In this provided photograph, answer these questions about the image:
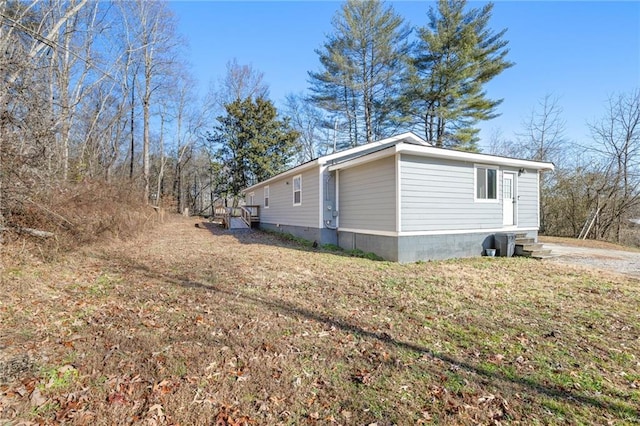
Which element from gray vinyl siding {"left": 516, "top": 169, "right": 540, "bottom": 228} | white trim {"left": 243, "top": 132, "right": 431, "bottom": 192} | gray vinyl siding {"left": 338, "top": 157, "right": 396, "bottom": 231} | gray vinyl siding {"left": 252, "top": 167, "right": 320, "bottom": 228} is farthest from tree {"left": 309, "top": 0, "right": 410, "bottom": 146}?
gray vinyl siding {"left": 338, "top": 157, "right": 396, "bottom": 231}

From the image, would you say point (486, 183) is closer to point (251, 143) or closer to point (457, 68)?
point (457, 68)

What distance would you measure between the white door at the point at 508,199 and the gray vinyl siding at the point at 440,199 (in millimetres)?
422

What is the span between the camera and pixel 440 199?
8758mm

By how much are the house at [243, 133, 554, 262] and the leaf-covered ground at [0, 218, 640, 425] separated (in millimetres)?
2541

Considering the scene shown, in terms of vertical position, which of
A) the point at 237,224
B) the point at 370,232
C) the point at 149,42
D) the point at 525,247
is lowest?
the point at 525,247

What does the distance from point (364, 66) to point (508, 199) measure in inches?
562

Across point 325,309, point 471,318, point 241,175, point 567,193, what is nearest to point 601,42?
point 567,193

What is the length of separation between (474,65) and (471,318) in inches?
702

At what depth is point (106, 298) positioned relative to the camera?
4.59m

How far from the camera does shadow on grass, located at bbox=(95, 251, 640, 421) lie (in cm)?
243

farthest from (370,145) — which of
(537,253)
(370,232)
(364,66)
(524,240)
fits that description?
(364,66)

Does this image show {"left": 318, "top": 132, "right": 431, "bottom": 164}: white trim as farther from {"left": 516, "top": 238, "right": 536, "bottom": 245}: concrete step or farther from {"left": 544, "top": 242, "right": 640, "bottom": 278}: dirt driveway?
{"left": 544, "top": 242, "right": 640, "bottom": 278}: dirt driveway

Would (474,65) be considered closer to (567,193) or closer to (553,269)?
(567,193)

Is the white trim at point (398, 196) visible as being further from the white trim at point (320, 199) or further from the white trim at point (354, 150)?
the white trim at point (320, 199)
